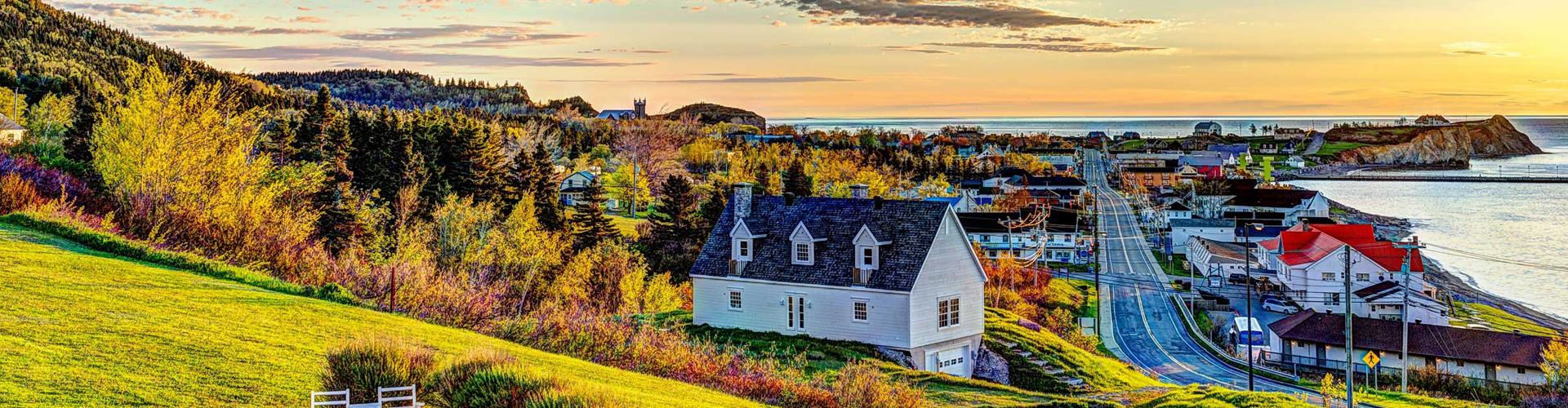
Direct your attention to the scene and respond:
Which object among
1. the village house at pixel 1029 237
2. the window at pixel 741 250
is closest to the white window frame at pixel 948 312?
the window at pixel 741 250

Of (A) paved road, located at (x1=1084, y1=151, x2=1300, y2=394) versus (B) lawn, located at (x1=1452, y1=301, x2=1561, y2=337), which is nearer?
(A) paved road, located at (x1=1084, y1=151, x2=1300, y2=394)

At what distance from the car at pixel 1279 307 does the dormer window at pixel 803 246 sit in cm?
4247

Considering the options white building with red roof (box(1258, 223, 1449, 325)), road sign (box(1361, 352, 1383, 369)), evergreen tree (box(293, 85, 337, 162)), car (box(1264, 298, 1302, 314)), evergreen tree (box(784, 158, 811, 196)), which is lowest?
car (box(1264, 298, 1302, 314))

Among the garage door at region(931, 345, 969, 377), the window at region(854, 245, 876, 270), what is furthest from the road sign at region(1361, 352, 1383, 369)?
the window at region(854, 245, 876, 270)

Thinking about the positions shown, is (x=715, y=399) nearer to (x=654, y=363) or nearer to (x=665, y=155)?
(x=654, y=363)

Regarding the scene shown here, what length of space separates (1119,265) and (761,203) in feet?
171

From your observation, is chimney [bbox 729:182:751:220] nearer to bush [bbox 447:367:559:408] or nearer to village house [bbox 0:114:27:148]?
bush [bbox 447:367:559:408]

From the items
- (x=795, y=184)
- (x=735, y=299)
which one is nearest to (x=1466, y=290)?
(x=795, y=184)

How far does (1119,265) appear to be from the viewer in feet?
275

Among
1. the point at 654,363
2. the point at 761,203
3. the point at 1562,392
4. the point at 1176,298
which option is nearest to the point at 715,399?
the point at 654,363

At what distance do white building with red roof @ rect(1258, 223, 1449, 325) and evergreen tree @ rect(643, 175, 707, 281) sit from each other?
126ft

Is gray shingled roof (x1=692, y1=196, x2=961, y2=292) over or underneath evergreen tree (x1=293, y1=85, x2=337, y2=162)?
underneath

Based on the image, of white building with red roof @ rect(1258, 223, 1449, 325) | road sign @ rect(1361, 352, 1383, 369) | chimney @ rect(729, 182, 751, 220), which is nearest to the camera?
chimney @ rect(729, 182, 751, 220)

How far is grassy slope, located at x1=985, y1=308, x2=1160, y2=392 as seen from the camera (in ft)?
111
